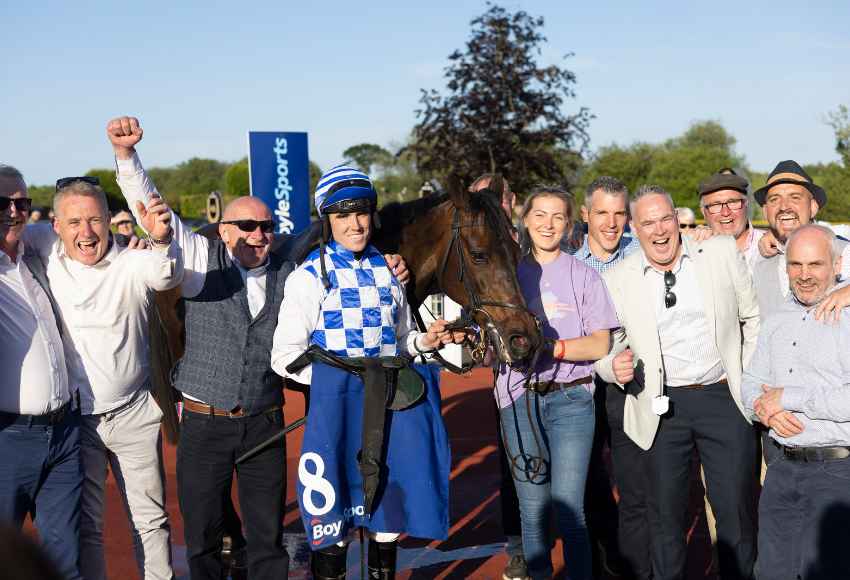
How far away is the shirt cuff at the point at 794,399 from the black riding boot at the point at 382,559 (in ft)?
5.45

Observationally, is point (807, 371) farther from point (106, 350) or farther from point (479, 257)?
point (106, 350)

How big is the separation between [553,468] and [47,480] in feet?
6.99

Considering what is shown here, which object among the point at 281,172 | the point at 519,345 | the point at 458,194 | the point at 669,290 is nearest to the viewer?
the point at 519,345

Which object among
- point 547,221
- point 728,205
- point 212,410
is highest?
point 728,205

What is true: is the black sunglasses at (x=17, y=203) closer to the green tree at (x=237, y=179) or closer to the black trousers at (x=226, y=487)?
the black trousers at (x=226, y=487)

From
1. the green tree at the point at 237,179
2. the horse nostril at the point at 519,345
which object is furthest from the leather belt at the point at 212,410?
the green tree at the point at 237,179

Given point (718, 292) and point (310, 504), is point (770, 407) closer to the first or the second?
point (718, 292)

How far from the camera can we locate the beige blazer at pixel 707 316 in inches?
151

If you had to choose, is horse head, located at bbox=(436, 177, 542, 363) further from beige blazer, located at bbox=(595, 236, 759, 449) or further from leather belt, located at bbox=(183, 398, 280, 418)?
leather belt, located at bbox=(183, 398, 280, 418)

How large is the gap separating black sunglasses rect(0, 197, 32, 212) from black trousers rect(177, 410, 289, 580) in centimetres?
109

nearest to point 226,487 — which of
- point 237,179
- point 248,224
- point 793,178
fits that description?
point 248,224

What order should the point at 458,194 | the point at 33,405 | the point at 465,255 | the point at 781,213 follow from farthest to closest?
the point at 781,213
the point at 458,194
the point at 465,255
the point at 33,405

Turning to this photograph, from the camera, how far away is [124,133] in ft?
11.1

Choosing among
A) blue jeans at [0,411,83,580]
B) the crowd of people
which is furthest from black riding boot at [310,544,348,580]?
blue jeans at [0,411,83,580]
